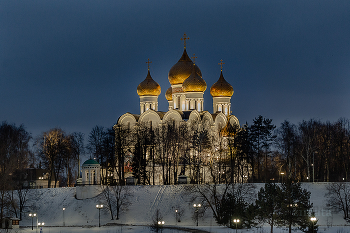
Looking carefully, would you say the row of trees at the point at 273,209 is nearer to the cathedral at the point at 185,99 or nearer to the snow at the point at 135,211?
the snow at the point at 135,211

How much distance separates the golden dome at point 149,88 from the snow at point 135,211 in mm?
17192

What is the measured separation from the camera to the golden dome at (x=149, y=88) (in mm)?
62156

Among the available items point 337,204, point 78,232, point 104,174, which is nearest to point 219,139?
point 104,174

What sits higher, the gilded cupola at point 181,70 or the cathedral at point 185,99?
the gilded cupola at point 181,70

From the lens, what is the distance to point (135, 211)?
141 ft

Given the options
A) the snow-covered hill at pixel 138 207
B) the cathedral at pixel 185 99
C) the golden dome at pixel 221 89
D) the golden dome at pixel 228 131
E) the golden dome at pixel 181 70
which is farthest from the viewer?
the golden dome at pixel 221 89

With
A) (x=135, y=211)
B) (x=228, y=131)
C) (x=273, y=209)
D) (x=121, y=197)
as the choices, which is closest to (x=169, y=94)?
(x=228, y=131)

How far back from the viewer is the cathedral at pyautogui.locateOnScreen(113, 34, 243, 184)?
53.5 metres

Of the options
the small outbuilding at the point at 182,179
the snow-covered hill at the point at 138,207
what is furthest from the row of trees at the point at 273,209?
the small outbuilding at the point at 182,179

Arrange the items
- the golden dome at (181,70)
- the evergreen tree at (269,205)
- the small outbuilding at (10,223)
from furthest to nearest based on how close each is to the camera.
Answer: the golden dome at (181,70)
the small outbuilding at (10,223)
the evergreen tree at (269,205)

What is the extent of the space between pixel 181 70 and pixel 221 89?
4.52 meters

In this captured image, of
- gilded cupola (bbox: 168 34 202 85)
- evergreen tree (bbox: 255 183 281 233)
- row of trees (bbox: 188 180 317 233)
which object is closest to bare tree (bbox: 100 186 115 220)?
row of trees (bbox: 188 180 317 233)

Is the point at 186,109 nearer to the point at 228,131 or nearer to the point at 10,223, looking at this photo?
the point at 228,131

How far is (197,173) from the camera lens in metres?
48.4
